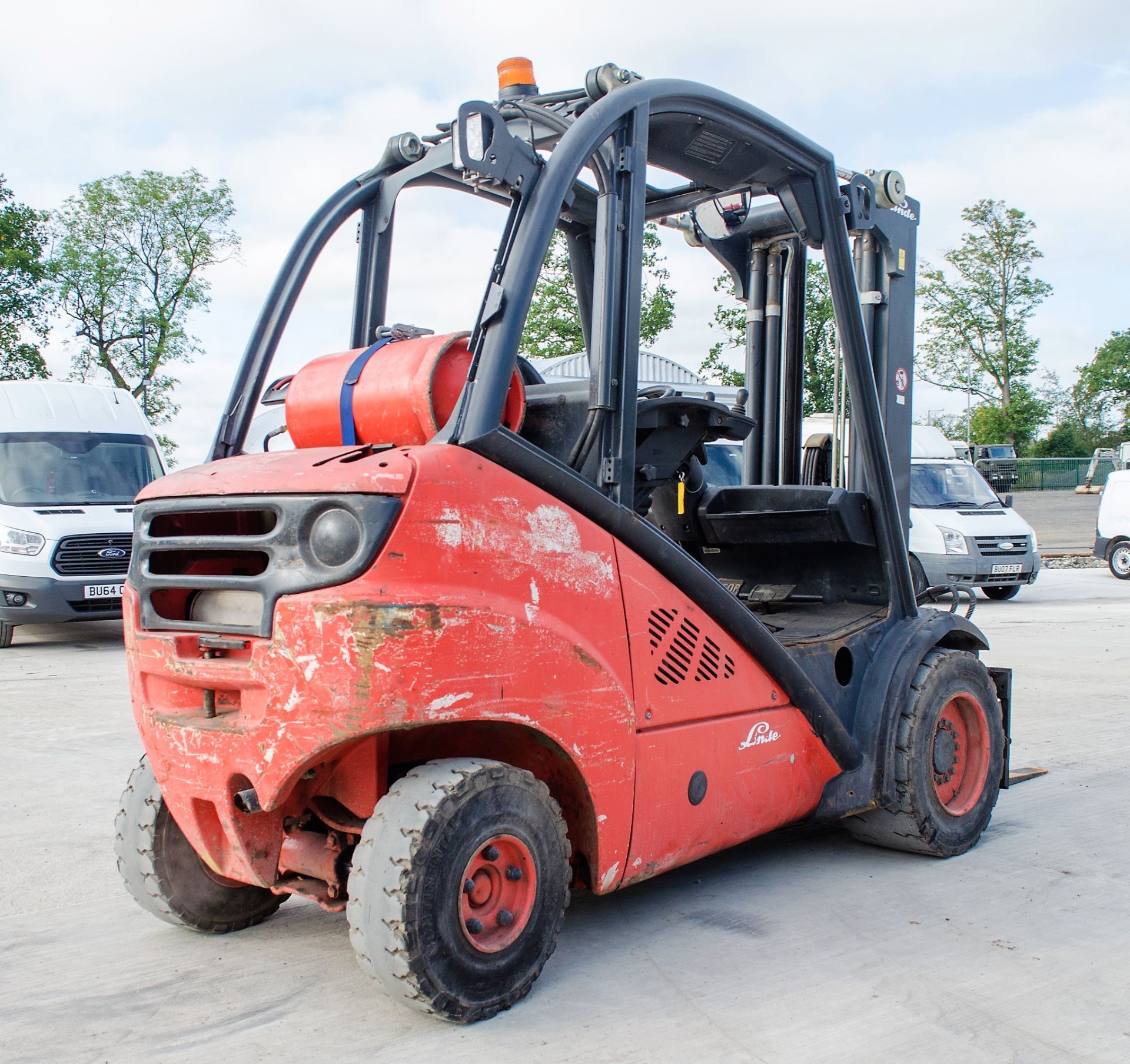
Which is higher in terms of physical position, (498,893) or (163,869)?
(498,893)

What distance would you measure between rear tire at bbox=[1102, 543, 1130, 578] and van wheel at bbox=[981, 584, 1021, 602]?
4.77 m

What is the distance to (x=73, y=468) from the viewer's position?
12.7m

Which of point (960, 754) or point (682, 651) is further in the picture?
point (960, 754)

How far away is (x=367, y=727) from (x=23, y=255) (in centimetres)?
2958

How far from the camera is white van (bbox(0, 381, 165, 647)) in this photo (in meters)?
11.8

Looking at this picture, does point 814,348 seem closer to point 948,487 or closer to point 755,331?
point 948,487

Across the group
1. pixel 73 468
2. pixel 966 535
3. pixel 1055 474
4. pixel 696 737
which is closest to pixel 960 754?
pixel 696 737

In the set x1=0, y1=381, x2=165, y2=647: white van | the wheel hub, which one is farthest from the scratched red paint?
x1=0, y1=381, x2=165, y2=647: white van

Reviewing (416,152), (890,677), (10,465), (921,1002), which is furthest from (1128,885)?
(10,465)

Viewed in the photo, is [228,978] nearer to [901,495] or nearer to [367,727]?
[367,727]

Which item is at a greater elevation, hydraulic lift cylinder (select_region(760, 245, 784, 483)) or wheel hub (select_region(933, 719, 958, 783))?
hydraulic lift cylinder (select_region(760, 245, 784, 483))

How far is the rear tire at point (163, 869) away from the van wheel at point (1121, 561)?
2012 centimetres

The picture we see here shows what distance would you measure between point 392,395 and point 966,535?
1394 cm

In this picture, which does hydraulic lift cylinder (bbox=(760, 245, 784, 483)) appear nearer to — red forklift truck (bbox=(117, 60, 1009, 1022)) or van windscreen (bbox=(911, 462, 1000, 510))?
red forklift truck (bbox=(117, 60, 1009, 1022))
